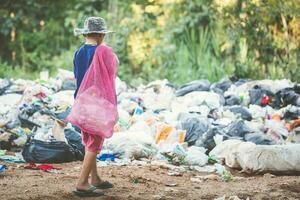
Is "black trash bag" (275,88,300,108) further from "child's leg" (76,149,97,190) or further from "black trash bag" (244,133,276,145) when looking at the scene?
"child's leg" (76,149,97,190)

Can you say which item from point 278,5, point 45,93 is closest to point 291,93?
point 278,5

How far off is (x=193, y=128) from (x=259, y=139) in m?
0.75

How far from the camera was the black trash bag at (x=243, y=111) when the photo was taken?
706 cm

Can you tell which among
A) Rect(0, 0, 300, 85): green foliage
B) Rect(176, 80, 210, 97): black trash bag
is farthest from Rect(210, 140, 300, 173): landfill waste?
Rect(0, 0, 300, 85): green foliage

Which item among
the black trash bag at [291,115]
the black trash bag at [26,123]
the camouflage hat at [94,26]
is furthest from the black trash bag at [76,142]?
the black trash bag at [291,115]

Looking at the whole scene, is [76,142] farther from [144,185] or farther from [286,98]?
[286,98]

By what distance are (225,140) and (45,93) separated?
8.38ft

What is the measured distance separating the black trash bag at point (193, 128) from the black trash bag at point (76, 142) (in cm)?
127

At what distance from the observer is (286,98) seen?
302 inches

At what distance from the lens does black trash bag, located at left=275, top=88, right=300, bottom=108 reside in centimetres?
761

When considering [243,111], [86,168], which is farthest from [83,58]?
[243,111]

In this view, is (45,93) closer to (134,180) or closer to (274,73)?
(134,180)

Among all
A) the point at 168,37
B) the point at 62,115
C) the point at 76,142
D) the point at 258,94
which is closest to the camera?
the point at 76,142

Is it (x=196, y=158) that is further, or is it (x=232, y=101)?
(x=232, y=101)
